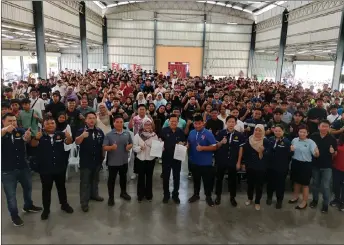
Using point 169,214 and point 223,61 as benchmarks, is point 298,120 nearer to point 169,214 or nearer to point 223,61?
point 169,214

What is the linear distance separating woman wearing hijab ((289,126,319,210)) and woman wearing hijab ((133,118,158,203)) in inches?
88.2

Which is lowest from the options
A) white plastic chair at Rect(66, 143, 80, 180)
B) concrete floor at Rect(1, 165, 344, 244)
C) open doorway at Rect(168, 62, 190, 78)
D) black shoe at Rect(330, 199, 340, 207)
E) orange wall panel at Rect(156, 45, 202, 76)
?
concrete floor at Rect(1, 165, 344, 244)

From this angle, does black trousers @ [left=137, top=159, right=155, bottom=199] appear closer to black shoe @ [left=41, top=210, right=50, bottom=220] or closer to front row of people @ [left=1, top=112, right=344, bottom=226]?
front row of people @ [left=1, top=112, right=344, bottom=226]

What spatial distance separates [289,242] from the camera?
377cm

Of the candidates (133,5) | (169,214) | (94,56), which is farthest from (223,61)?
(169,214)

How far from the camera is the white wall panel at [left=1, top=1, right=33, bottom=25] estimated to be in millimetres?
10156

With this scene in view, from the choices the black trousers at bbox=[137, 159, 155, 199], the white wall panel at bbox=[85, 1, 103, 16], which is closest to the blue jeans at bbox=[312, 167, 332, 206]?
the black trousers at bbox=[137, 159, 155, 199]

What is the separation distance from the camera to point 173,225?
4059 mm

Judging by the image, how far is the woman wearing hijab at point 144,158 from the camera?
176 inches

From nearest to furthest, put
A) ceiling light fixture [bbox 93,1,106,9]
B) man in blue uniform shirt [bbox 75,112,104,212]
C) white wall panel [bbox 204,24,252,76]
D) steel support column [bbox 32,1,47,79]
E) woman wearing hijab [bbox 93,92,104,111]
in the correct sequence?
man in blue uniform shirt [bbox 75,112,104,212]
woman wearing hijab [bbox 93,92,104,111]
steel support column [bbox 32,1,47,79]
ceiling light fixture [bbox 93,1,106,9]
white wall panel [bbox 204,24,252,76]

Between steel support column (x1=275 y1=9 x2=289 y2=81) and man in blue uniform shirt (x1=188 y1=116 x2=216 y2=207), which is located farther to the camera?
steel support column (x1=275 y1=9 x2=289 y2=81)

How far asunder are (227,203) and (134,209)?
1557 millimetres

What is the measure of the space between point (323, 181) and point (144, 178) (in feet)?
9.46

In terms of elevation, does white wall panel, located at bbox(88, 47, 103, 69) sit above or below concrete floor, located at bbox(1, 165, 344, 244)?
above
